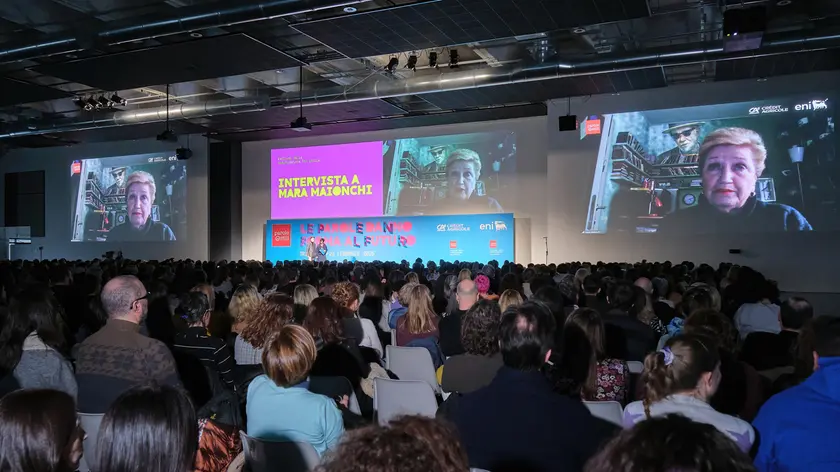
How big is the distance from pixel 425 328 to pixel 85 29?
23.4 ft

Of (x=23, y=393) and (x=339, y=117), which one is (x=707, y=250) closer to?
(x=339, y=117)

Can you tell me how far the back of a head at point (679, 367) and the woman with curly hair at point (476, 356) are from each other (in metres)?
0.90

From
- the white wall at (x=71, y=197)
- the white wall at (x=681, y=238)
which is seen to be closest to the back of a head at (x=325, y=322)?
the white wall at (x=681, y=238)

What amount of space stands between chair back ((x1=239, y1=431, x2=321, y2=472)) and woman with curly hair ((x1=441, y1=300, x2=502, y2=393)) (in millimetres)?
→ 1110

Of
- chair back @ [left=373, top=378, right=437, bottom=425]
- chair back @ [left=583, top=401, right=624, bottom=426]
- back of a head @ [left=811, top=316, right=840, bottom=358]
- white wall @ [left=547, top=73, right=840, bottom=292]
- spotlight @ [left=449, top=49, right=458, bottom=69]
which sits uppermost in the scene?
spotlight @ [left=449, top=49, right=458, bottom=69]

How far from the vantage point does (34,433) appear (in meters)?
1.34

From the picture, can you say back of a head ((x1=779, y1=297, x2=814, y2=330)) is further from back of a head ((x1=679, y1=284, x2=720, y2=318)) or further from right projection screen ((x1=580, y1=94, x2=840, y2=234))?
right projection screen ((x1=580, y1=94, x2=840, y2=234))

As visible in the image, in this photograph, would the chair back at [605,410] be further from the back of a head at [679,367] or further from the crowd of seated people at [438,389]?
the back of a head at [679,367]

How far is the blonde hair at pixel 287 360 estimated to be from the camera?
2596 mm

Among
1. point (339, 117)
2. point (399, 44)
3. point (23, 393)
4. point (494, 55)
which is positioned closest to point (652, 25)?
point (494, 55)

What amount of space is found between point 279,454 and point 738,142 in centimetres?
1336

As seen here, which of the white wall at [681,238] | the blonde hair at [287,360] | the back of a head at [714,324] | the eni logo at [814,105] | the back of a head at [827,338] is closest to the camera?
the back of a head at [827,338]

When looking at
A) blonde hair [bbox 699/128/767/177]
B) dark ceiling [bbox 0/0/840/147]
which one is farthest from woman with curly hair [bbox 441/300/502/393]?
blonde hair [bbox 699/128/767/177]

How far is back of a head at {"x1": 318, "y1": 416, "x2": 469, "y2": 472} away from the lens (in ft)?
2.89
